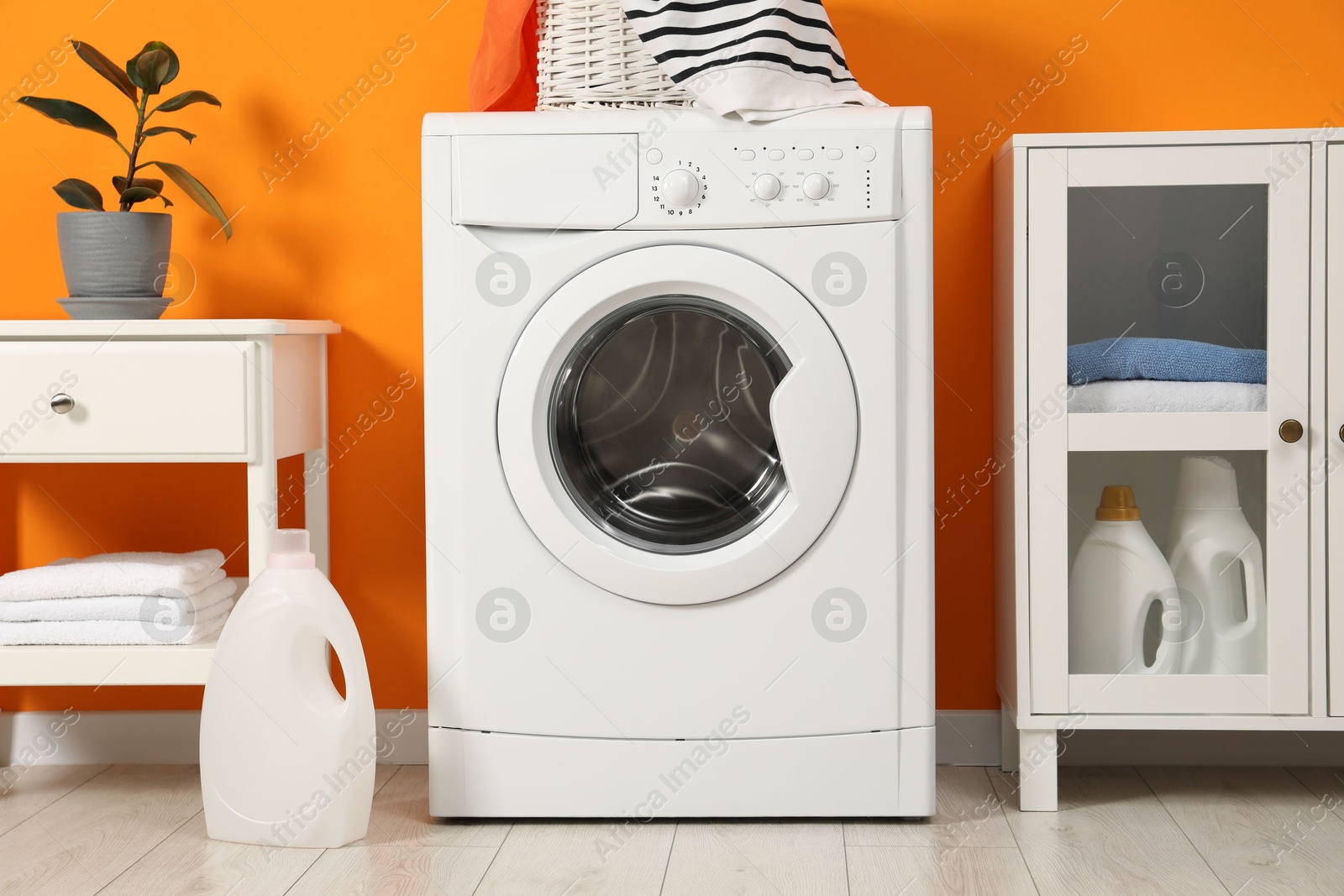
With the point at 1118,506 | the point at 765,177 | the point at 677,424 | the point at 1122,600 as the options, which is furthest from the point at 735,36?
the point at 1122,600

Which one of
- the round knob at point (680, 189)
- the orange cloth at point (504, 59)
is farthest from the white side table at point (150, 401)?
the round knob at point (680, 189)

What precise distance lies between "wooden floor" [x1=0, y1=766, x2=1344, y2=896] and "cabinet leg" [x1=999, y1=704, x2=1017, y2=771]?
0.08 meters

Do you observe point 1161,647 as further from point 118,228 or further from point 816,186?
point 118,228

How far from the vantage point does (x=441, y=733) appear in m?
1.47

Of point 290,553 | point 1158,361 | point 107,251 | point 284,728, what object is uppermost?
point 107,251

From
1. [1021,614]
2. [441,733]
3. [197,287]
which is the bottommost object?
[441,733]

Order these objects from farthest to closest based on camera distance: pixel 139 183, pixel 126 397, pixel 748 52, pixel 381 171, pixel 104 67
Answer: pixel 381 171 < pixel 139 183 < pixel 104 67 < pixel 126 397 < pixel 748 52

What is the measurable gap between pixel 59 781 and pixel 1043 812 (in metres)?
1.48

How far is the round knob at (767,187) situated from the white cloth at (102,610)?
0.96 m

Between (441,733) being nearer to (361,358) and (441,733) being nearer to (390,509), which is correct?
(390,509)

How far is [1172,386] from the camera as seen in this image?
4.87ft

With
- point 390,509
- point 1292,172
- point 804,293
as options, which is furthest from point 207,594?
point 1292,172

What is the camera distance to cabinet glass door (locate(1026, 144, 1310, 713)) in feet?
4.81

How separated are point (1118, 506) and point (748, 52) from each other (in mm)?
781
